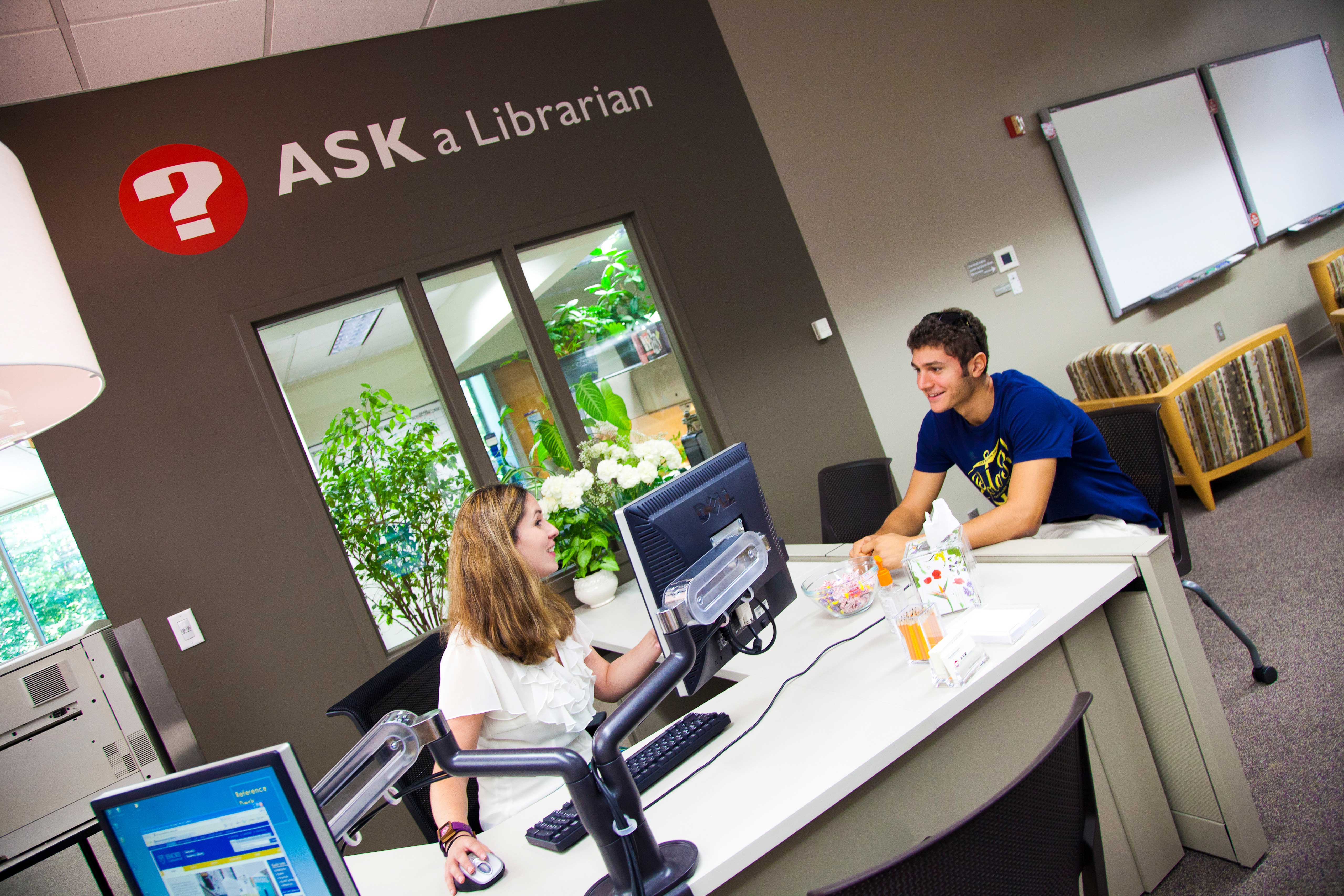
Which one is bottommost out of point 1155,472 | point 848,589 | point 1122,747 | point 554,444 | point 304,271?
point 1122,747

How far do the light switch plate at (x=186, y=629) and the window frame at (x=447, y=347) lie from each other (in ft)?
1.55

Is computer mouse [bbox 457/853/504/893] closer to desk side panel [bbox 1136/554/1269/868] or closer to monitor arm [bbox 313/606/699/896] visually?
monitor arm [bbox 313/606/699/896]

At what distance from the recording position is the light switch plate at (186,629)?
279cm

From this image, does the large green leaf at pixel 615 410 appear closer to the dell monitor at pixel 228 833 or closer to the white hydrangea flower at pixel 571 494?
the white hydrangea flower at pixel 571 494

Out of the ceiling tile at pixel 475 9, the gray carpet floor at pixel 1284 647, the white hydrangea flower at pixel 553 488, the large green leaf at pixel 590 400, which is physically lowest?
the gray carpet floor at pixel 1284 647

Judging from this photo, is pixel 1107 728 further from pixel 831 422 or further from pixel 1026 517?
pixel 831 422

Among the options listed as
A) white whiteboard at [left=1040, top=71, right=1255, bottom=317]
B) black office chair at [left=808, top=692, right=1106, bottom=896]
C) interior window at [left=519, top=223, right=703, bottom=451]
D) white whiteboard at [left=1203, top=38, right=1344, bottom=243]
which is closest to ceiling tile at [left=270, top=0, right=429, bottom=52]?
interior window at [left=519, top=223, right=703, bottom=451]

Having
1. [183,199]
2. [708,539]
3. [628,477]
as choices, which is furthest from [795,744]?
[183,199]

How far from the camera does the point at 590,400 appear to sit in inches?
142

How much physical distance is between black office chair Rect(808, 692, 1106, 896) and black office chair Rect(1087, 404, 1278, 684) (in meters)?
1.47

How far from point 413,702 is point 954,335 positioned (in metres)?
1.69

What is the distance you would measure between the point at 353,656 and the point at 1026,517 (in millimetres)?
2403

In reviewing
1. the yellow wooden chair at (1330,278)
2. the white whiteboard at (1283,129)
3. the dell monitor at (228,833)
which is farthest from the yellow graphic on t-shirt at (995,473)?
the white whiteboard at (1283,129)

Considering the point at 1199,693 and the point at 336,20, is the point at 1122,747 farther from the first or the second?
the point at 336,20
